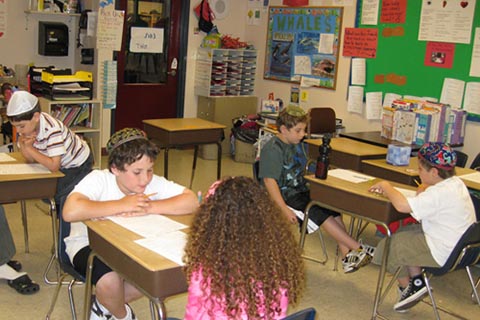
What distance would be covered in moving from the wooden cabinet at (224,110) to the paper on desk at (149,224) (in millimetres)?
4590

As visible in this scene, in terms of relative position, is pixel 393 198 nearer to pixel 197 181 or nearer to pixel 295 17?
pixel 197 181

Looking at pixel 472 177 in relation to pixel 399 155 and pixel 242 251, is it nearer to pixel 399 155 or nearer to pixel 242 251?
pixel 399 155

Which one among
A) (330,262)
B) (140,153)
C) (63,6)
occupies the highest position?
(63,6)

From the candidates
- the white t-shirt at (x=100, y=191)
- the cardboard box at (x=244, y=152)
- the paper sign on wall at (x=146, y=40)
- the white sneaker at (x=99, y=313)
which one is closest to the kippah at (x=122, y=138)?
the white t-shirt at (x=100, y=191)

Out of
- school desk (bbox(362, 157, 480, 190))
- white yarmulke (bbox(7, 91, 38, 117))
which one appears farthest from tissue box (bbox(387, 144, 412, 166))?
white yarmulke (bbox(7, 91, 38, 117))

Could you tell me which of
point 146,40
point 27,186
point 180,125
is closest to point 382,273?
point 27,186

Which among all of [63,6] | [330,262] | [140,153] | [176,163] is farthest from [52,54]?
[140,153]

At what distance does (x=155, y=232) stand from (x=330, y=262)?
214cm

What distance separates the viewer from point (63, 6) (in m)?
6.14

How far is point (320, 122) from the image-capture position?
5.60 meters

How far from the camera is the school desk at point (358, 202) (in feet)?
10.2

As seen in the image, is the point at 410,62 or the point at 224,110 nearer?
the point at 410,62

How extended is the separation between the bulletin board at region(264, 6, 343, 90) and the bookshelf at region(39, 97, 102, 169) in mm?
Answer: 2434

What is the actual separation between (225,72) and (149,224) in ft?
16.6
